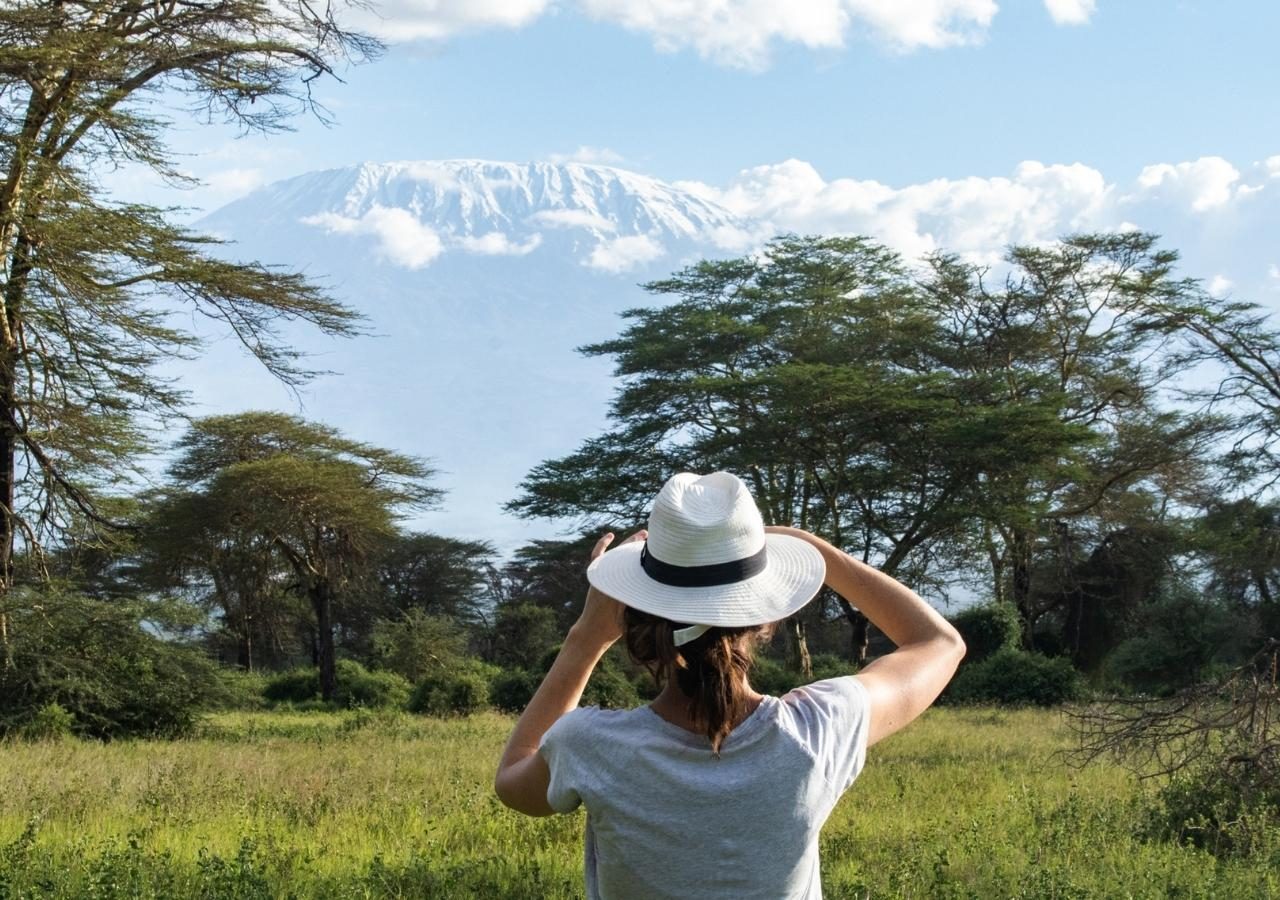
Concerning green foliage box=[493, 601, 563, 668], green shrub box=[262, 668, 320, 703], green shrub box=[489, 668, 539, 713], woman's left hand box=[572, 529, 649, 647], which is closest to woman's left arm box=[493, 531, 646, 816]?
woman's left hand box=[572, 529, 649, 647]

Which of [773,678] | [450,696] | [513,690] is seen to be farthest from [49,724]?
[773,678]

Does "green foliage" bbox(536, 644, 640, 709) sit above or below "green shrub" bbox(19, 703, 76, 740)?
below

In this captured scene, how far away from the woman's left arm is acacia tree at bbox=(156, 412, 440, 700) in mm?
23894

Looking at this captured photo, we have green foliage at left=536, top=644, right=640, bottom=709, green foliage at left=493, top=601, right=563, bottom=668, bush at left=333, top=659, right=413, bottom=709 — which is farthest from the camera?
green foliage at left=493, top=601, right=563, bottom=668

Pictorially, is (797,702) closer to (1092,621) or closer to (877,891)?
(877,891)

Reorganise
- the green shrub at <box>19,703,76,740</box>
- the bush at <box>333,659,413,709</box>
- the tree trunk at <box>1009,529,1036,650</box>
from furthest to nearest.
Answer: the tree trunk at <box>1009,529,1036,650</box>, the bush at <box>333,659,413,709</box>, the green shrub at <box>19,703,76,740</box>

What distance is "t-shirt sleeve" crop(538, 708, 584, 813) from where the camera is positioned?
1830 millimetres

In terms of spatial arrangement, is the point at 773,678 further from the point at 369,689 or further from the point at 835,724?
the point at 835,724

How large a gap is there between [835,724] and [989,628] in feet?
82.4

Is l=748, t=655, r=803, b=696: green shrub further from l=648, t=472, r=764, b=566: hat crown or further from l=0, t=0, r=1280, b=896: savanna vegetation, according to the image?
l=648, t=472, r=764, b=566: hat crown

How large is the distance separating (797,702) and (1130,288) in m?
29.1

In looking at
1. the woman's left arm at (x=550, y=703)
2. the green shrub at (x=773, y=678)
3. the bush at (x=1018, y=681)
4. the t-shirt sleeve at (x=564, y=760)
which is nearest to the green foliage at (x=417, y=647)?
the green shrub at (x=773, y=678)

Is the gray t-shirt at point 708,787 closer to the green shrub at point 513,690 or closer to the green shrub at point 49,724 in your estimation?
the green shrub at point 49,724

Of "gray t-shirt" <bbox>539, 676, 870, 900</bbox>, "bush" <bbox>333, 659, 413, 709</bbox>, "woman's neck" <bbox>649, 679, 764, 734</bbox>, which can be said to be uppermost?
"woman's neck" <bbox>649, 679, 764, 734</bbox>
